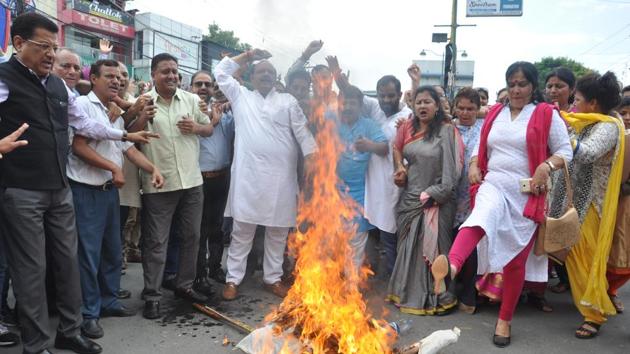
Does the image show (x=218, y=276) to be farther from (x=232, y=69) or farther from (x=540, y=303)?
(x=540, y=303)

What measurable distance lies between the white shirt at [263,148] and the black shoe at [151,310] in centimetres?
108

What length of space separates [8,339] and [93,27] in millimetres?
30942

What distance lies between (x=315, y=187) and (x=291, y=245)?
0.67m

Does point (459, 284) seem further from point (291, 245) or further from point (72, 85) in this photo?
point (72, 85)

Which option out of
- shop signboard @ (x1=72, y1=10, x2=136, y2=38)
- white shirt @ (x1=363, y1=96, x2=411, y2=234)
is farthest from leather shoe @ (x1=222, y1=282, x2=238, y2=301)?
shop signboard @ (x1=72, y1=10, x2=136, y2=38)

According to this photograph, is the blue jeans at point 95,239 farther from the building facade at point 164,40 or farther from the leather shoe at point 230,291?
the building facade at point 164,40

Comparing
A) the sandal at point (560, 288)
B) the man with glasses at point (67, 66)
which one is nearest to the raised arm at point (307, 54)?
the man with glasses at point (67, 66)

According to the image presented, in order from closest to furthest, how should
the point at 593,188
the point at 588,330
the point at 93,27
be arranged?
1. the point at 588,330
2. the point at 593,188
3. the point at 93,27

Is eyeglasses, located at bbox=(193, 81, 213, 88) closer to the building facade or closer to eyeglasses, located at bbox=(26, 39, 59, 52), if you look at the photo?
eyeglasses, located at bbox=(26, 39, 59, 52)

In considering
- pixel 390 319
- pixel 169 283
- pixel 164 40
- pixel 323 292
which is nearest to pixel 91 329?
pixel 169 283

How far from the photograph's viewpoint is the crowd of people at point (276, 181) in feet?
10.2

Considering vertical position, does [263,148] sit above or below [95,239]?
above

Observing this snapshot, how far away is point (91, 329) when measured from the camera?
3.67m

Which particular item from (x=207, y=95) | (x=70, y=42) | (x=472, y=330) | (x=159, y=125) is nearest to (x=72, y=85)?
(x=159, y=125)
